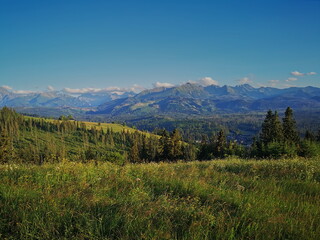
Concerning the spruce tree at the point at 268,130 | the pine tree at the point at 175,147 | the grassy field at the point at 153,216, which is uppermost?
the grassy field at the point at 153,216

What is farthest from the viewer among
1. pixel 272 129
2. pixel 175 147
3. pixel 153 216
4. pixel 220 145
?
pixel 220 145

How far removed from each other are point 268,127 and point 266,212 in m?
56.0

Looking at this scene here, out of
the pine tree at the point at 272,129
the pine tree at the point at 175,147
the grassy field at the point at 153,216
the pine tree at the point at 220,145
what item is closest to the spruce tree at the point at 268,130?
the pine tree at the point at 272,129

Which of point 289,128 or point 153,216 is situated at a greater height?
point 153,216

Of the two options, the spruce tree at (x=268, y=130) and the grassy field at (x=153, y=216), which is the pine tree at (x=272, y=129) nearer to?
the spruce tree at (x=268, y=130)

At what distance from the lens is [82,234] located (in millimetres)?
3459

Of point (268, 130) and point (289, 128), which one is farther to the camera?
point (289, 128)

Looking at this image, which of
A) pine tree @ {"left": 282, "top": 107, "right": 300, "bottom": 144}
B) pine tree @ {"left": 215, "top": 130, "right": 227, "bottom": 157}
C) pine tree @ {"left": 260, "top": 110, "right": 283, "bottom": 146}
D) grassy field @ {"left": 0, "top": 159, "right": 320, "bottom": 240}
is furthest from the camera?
pine tree @ {"left": 215, "top": 130, "right": 227, "bottom": 157}

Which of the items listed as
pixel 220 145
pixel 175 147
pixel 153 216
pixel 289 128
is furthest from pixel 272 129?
pixel 153 216

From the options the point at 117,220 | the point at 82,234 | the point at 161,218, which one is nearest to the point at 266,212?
the point at 161,218

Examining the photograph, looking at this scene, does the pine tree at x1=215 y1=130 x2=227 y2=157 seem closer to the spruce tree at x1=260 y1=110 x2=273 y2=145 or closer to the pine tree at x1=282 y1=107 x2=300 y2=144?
the spruce tree at x1=260 y1=110 x2=273 y2=145

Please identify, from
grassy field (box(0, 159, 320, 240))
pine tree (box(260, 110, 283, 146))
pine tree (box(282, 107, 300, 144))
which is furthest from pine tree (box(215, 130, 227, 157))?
grassy field (box(0, 159, 320, 240))

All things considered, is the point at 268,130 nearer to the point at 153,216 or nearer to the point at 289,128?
the point at 289,128

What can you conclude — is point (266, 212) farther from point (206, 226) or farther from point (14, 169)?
point (14, 169)
